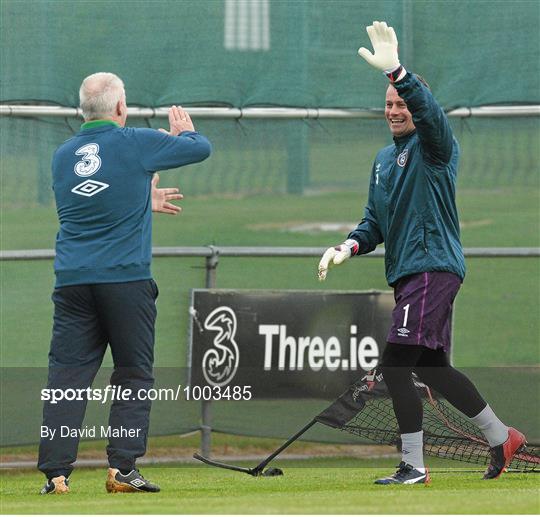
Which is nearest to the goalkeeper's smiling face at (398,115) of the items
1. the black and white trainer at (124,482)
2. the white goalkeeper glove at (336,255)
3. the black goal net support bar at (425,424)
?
the white goalkeeper glove at (336,255)

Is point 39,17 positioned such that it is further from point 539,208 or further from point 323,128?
point 539,208

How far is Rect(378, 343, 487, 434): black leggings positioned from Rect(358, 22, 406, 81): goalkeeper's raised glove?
1.26 metres

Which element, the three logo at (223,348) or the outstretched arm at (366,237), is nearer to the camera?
the outstretched arm at (366,237)

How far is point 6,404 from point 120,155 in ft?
7.95

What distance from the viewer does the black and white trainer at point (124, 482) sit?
5.85 metres

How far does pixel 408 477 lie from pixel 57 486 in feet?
5.18

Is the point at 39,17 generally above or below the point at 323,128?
above

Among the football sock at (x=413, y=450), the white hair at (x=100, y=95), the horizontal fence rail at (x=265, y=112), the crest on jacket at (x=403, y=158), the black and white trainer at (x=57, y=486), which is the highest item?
the horizontal fence rail at (x=265, y=112)

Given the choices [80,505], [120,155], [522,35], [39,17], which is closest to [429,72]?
[522,35]

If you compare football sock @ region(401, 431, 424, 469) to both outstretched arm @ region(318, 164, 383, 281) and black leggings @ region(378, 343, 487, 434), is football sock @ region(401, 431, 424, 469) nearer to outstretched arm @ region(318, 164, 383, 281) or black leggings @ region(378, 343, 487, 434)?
black leggings @ region(378, 343, 487, 434)

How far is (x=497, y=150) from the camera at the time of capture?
27.2 ft

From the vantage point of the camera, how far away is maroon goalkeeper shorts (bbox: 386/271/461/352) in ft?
19.9

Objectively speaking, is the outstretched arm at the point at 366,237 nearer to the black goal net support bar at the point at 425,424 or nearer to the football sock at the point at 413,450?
the black goal net support bar at the point at 425,424

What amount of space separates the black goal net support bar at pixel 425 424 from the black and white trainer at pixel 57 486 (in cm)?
134
